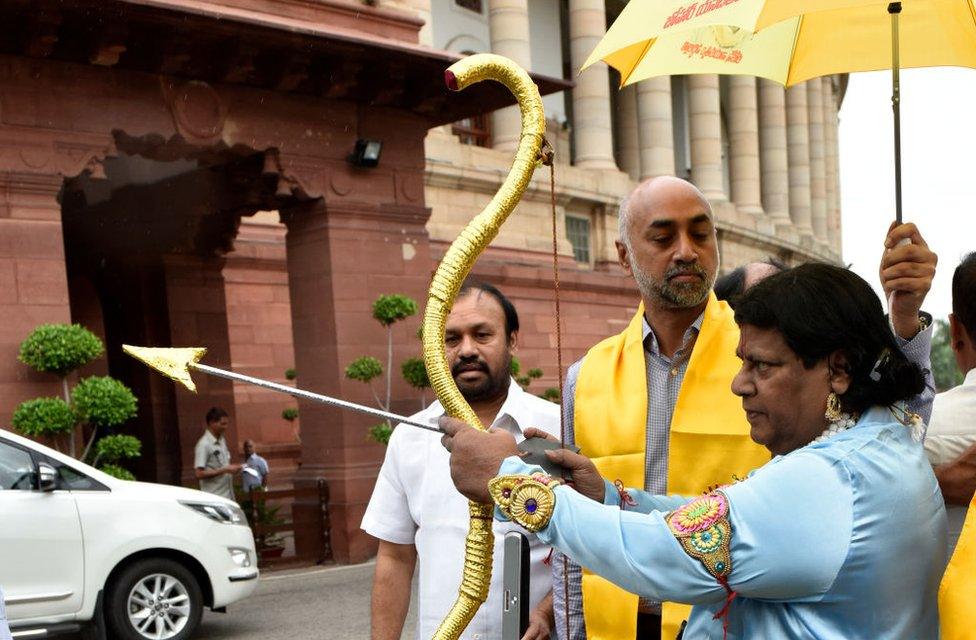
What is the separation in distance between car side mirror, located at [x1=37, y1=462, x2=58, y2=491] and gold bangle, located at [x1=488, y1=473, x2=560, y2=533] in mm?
6674

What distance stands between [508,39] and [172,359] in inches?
1042

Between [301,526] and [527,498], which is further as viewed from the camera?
[301,526]

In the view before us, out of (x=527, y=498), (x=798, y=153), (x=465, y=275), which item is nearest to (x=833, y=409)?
(x=527, y=498)

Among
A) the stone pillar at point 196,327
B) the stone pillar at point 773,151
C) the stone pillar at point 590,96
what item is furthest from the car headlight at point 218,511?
the stone pillar at point 773,151

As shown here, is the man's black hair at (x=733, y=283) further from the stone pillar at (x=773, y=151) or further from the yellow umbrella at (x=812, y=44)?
the stone pillar at (x=773, y=151)

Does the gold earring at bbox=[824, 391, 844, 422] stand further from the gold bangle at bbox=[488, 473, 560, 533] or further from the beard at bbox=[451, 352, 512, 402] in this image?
the beard at bbox=[451, 352, 512, 402]

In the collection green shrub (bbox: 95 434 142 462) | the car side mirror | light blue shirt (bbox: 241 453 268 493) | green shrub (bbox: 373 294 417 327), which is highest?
green shrub (bbox: 373 294 417 327)

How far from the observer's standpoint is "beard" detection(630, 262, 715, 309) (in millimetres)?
3039

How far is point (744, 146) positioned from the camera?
1588 inches

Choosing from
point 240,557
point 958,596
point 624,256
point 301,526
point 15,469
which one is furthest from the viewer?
point 301,526

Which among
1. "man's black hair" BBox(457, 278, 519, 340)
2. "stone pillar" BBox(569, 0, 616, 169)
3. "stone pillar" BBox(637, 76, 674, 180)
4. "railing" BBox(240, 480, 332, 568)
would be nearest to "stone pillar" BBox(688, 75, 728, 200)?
"stone pillar" BBox(637, 76, 674, 180)

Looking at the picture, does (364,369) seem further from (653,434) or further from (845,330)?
(845,330)

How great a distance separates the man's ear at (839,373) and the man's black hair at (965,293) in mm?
858

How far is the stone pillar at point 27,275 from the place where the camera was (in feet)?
35.4
